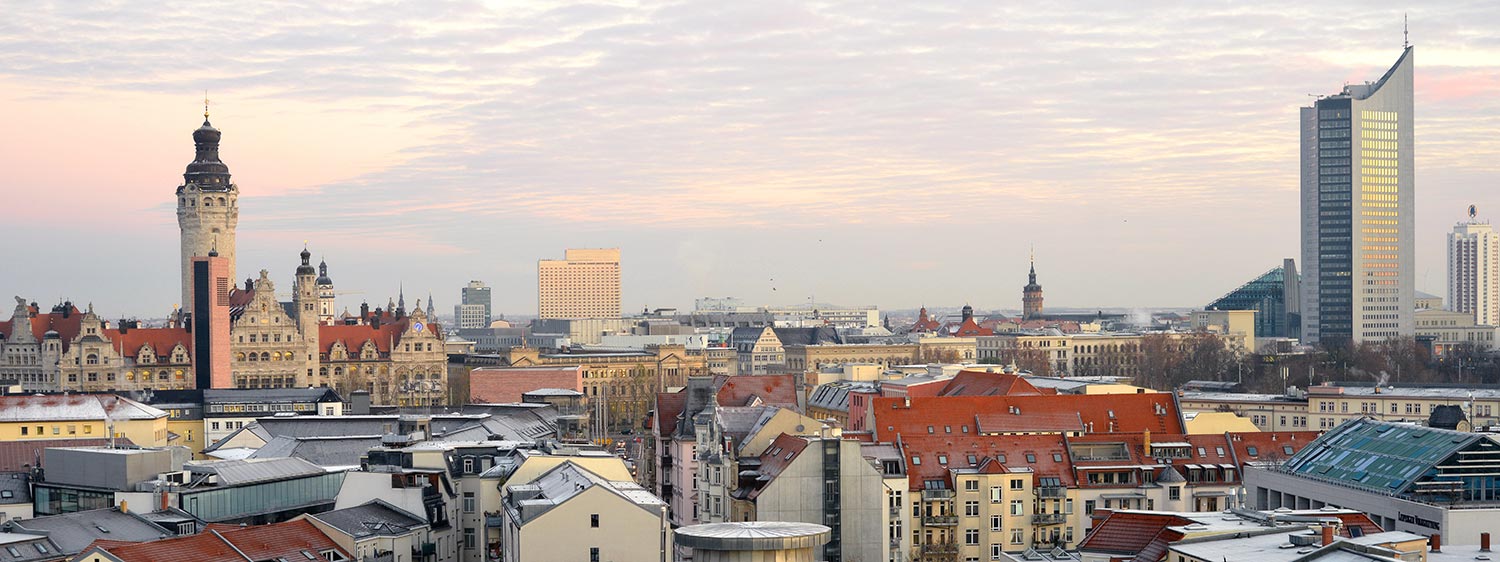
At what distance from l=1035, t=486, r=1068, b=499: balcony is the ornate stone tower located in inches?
4507

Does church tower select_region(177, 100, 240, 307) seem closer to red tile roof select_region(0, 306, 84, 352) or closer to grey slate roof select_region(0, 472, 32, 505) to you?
red tile roof select_region(0, 306, 84, 352)

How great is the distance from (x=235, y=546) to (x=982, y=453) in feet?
110

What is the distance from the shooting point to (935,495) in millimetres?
81375

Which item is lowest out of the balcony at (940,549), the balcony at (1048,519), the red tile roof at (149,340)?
the balcony at (940,549)

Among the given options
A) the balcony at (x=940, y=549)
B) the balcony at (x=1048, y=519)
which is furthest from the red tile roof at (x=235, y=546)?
the balcony at (x=1048, y=519)

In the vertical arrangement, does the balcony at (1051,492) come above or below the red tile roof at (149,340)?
below

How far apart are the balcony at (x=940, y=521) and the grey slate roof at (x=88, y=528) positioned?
29782 millimetres

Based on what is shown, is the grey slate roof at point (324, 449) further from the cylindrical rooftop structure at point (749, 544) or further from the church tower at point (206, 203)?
the church tower at point (206, 203)

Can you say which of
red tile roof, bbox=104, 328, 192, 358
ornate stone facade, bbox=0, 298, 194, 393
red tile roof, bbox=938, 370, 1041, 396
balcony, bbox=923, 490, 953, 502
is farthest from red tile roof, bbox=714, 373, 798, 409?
red tile roof, bbox=104, 328, 192, 358

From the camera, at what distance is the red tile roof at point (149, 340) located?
17612 cm

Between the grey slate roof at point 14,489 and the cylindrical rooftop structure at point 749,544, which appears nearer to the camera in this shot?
the cylindrical rooftop structure at point 749,544

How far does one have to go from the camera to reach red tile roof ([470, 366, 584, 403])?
174m

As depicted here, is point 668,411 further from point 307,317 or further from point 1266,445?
point 307,317

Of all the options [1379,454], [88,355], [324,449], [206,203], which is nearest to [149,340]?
[88,355]
